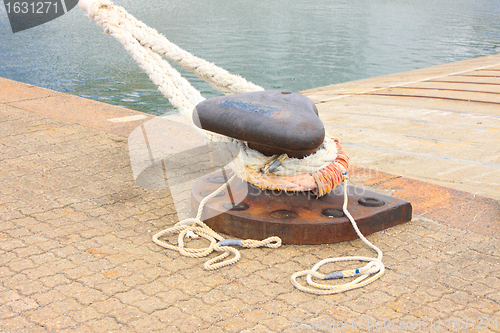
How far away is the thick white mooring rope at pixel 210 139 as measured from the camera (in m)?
2.16

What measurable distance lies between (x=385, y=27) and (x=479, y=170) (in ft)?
72.9

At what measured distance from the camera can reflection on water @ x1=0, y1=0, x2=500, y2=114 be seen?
11062mm

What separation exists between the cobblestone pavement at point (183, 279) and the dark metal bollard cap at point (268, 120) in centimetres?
55

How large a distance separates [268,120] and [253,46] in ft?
49.2

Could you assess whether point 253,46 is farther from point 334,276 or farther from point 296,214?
point 334,276

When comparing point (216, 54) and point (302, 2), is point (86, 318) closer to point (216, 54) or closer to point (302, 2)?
point (216, 54)

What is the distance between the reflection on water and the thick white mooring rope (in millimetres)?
4485

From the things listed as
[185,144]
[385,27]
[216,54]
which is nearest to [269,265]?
[185,144]

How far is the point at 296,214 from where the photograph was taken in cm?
249

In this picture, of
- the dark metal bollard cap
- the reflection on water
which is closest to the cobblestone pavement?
the dark metal bollard cap

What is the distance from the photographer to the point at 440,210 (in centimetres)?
281

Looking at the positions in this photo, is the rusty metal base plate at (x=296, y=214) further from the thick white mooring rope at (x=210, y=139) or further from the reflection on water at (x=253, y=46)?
the reflection on water at (x=253, y=46)

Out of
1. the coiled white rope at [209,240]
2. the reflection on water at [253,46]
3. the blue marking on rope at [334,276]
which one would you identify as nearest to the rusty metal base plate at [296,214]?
the coiled white rope at [209,240]

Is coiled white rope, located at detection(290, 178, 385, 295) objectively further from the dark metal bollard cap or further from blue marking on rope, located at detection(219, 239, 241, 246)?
the dark metal bollard cap
